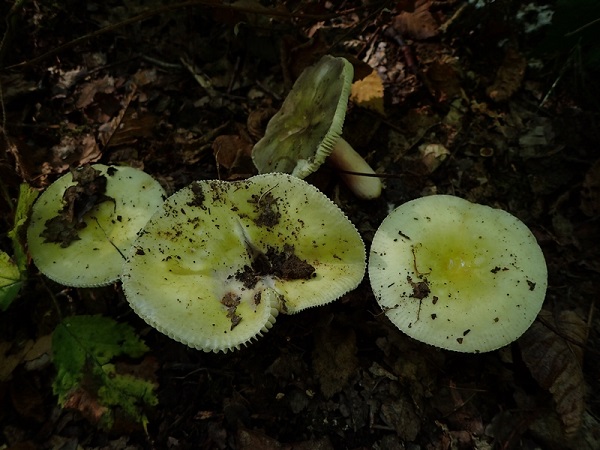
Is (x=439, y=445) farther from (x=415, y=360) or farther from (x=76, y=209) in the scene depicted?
(x=76, y=209)

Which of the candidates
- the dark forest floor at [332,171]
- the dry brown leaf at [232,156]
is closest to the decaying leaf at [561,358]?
the dark forest floor at [332,171]

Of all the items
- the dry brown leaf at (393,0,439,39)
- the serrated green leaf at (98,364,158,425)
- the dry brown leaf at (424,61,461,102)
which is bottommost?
the serrated green leaf at (98,364,158,425)

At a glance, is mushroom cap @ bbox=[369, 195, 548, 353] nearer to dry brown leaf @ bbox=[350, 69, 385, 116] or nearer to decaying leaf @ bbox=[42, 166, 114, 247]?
dry brown leaf @ bbox=[350, 69, 385, 116]

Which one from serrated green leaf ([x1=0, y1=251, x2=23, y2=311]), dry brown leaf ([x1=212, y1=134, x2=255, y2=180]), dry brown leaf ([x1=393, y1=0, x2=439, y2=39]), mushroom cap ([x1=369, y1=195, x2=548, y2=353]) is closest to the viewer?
mushroom cap ([x1=369, y1=195, x2=548, y2=353])

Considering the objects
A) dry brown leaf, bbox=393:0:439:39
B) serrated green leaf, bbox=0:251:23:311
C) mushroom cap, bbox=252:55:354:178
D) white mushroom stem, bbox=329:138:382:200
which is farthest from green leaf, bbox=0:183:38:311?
dry brown leaf, bbox=393:0:439:39

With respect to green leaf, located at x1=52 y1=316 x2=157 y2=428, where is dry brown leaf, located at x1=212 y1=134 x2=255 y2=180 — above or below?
above

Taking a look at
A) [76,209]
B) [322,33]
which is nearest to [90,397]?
[76,209]
